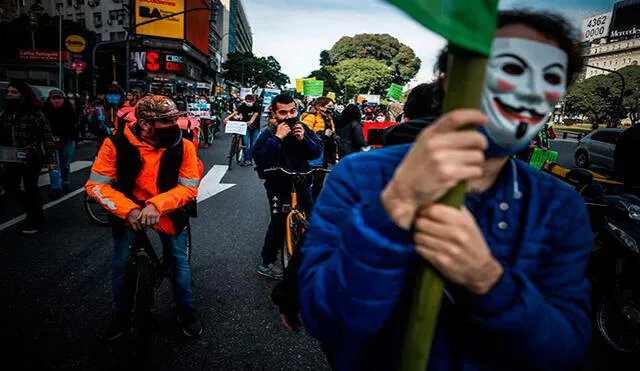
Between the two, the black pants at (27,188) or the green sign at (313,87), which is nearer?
the black pants at (27,188)

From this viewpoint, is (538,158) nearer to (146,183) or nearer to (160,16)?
(146,183)

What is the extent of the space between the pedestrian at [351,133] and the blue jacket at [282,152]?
2.84 m

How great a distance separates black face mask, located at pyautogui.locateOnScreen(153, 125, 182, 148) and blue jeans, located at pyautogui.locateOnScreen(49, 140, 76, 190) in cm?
526

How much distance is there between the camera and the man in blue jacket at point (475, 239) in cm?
66

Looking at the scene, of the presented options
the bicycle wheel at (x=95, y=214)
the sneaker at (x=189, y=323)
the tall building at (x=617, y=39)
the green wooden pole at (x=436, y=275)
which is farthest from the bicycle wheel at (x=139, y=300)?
the tall building at (x=617, y=39)

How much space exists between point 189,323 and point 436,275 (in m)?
2.97

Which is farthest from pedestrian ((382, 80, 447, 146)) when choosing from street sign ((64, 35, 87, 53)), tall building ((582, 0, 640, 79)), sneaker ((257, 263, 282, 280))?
tall building ((582, 0, 640, 79))

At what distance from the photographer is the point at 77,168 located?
9.64m

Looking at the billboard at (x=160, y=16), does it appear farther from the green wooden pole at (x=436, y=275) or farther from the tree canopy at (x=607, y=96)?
the green wooden pole at (x=436, y=275)

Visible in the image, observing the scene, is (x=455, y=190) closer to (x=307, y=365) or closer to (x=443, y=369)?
(x=443, y=369)

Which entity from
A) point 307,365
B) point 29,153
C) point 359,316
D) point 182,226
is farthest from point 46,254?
point 359,316

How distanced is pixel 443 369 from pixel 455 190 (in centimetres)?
58

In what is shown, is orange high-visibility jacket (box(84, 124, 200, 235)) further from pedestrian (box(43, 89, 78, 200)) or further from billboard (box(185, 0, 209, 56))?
billboard (box(185, 0, 209, 56))

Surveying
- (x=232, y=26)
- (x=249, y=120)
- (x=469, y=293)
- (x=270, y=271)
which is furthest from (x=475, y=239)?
(x=232, y=26)
